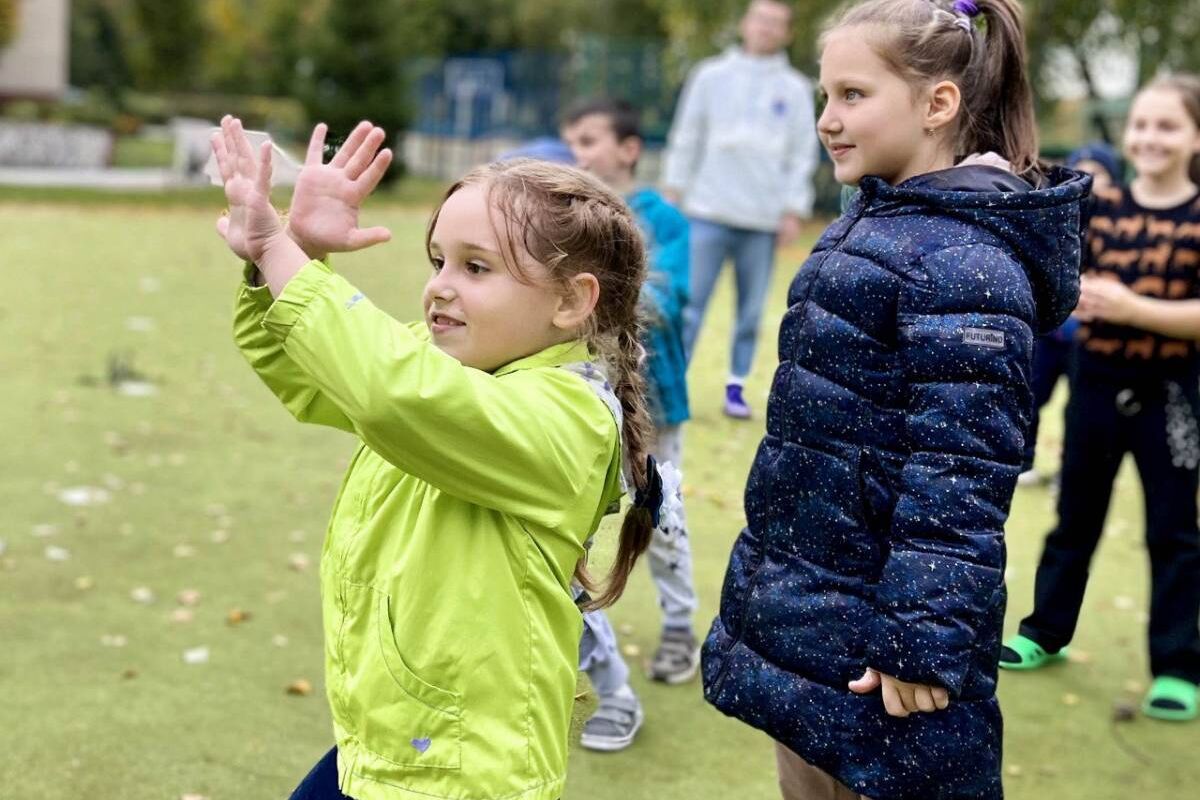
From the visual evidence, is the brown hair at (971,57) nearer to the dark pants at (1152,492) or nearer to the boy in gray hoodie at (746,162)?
the dark pants at (1152,492)

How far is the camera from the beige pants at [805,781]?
2.58 meters

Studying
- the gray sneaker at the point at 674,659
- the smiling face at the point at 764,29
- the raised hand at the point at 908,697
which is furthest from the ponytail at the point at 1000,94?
the smiling face at the point at 764,29

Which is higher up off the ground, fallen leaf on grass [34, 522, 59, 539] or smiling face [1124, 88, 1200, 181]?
smiling face [1124, 88, 1200, 181]

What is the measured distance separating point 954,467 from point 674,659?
7.51ft

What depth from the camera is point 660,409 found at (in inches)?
162

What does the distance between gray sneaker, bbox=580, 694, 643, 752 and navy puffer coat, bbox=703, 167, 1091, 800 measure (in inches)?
54.4

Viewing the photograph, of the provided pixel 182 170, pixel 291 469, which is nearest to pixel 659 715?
pixel 291 469

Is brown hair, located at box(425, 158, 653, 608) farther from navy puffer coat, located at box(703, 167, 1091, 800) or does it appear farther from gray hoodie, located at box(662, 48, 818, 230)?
gray hoodie, located at box(662, 48, 818, 230)

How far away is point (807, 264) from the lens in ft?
8.14

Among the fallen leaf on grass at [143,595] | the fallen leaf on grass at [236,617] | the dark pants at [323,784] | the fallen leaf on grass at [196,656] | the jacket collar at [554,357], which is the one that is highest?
the jacket collar at [554,357]

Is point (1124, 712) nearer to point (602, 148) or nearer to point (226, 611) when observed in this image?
point (602, 148)

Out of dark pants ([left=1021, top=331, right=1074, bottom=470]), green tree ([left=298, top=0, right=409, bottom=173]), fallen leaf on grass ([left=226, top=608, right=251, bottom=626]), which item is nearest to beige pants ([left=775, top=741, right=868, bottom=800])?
fallen leaf on grass ([left=226, top=608, right=251, bottom=626])

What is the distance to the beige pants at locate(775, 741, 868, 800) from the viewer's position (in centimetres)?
258

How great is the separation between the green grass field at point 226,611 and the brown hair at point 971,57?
1206 millimetres
